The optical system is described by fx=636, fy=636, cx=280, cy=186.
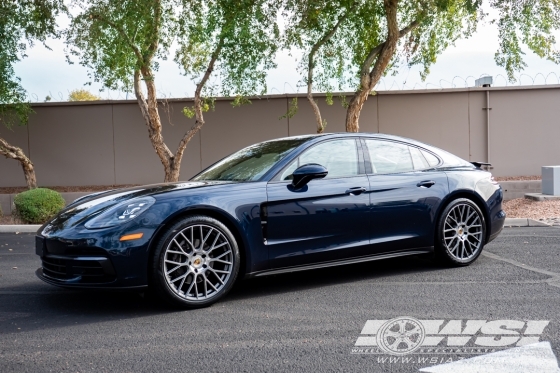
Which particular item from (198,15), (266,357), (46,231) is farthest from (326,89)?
(266,357)

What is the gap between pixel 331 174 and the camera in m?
6.05

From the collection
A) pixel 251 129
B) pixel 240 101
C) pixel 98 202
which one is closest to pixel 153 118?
pixel 240 101

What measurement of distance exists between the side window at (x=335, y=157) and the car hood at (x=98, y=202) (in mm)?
809

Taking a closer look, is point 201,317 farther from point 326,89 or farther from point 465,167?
point 326,89

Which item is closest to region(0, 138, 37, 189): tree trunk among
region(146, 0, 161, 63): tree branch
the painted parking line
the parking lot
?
region(146, 0, 161, 63): tree branch

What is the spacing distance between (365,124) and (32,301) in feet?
40.2

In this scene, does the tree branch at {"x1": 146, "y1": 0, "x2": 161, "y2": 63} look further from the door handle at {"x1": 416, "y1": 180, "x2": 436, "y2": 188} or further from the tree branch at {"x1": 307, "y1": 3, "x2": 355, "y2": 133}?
the door handle at {"x1": 416, "y1": 180, "x2": 436, "y2": 188}

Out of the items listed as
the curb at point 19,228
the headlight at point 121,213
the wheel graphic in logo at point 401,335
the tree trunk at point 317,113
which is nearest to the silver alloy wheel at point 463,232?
the wheel graphic in logo at point 401,335

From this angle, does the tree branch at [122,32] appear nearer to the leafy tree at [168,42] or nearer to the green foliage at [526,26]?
the leafy tree at [168,42]

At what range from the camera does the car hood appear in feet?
17.4

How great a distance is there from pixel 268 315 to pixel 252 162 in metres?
1.72

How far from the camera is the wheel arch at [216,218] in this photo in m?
5.07

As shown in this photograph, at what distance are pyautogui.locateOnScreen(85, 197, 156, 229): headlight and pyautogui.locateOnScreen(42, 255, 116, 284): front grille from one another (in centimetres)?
28

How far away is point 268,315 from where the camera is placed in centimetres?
502
